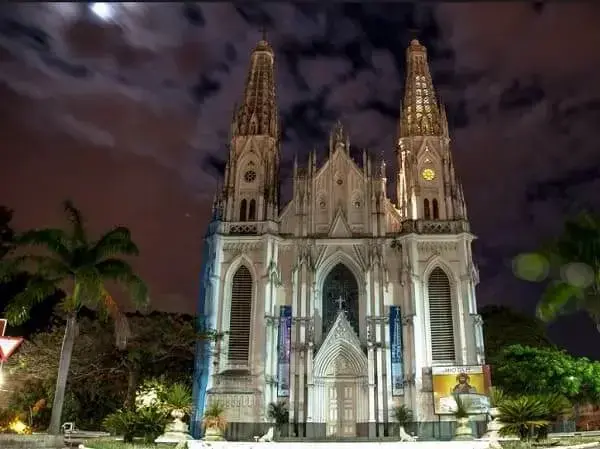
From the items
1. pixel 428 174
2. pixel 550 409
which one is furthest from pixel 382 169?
pixel 550 409

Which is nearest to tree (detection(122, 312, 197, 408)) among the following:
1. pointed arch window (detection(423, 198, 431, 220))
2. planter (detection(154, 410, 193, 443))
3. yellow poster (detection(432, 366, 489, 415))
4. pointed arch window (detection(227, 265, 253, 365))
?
pointed arch window (detection(227, 265, 253, 365))

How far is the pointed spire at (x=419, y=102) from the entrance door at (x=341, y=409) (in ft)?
56.8

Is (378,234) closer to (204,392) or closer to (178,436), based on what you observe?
(204,392)

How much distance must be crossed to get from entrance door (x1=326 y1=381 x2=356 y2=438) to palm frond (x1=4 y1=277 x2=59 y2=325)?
19.3 m

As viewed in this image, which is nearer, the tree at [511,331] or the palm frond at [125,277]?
the palm frond at [125,277]

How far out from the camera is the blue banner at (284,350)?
3206cm

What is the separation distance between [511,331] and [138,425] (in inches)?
1328

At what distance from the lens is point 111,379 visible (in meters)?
32.4

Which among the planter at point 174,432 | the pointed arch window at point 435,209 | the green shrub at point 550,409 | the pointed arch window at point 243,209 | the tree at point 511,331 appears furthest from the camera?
the tree at point 511,331

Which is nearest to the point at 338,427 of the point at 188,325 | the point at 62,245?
Result: the point at 188,325

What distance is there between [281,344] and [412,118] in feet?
59.1

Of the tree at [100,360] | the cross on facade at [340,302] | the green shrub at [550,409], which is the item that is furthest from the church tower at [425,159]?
the green shrub at [550,409]

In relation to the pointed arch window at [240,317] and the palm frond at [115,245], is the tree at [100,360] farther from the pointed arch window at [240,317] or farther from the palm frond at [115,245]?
the palm frond at [115,245]

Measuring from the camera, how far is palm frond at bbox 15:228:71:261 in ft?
57.8
